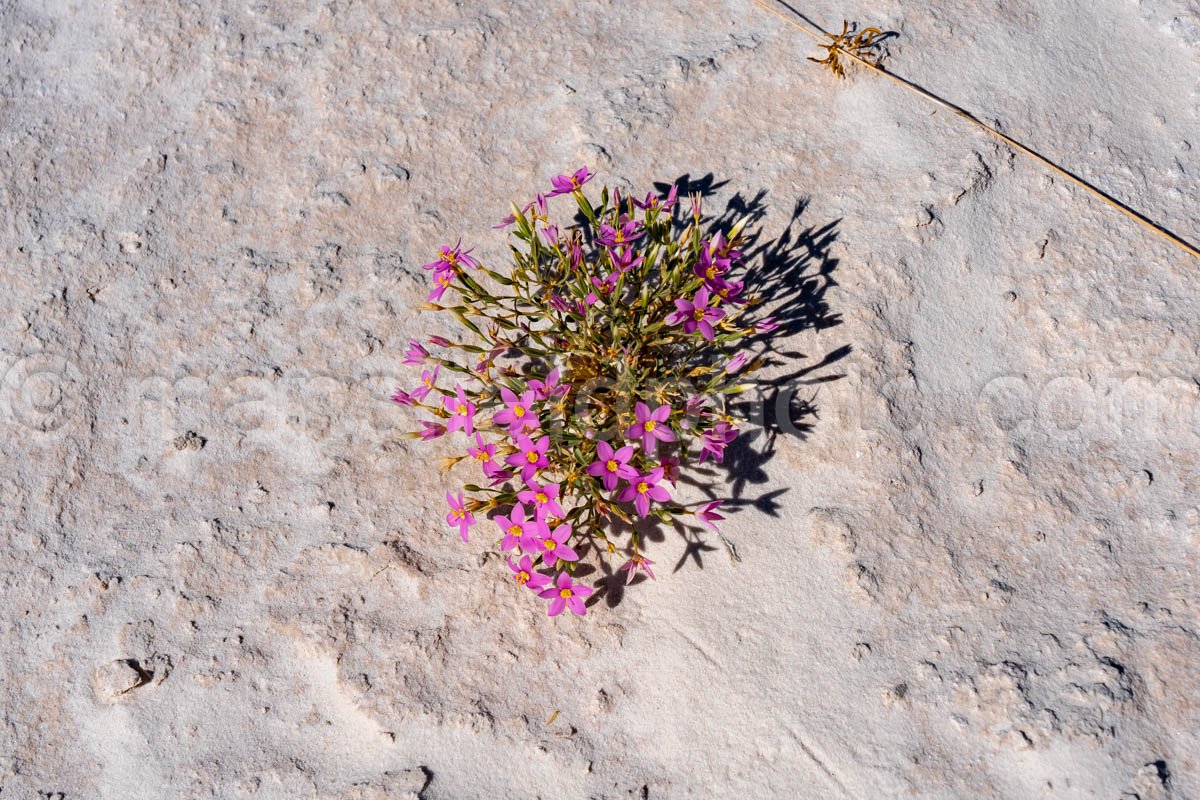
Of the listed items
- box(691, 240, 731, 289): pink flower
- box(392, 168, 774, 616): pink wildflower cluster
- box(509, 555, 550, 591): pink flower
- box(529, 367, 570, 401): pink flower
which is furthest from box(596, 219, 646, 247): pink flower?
box(509, 555, 550, 591): pink flower

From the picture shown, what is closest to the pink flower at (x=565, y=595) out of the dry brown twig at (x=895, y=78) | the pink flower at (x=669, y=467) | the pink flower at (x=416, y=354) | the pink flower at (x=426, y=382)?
the pink flower at (x=669, y=467)

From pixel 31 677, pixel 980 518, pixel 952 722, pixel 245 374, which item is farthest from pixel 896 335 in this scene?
pixel 31 677

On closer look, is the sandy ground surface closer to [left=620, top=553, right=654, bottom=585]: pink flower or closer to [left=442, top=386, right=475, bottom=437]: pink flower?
[left=620, top=553, right=654, bottom=585]: pink flower

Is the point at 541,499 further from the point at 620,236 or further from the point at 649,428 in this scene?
the point at 620,236

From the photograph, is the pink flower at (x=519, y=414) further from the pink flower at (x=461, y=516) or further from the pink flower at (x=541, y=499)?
the pink flower at (x=461, y=516)

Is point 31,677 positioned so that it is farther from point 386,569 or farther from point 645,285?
point 645,285

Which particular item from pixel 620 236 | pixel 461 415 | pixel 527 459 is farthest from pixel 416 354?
pixel 620 236
